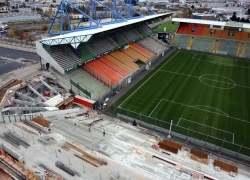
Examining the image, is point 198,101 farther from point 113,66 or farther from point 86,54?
point 86,54

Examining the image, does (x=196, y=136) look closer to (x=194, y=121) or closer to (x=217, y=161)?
(x=194, y=121)

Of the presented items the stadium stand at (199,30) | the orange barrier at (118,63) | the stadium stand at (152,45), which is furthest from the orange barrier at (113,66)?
the stadium stand at (199,30)

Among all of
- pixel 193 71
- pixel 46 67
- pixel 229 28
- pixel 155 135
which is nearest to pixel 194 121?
pixel 155 135

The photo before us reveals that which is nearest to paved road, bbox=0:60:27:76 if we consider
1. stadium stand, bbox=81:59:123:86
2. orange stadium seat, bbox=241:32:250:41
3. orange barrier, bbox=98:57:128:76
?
stadium stand, bbox=81:59:123:86

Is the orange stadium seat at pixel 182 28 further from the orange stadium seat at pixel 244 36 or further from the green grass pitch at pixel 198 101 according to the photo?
the green grass pitch at pixel 198 101

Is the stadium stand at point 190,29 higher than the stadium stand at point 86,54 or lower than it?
higher

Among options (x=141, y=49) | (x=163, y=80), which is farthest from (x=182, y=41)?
(x=163, y=80)
